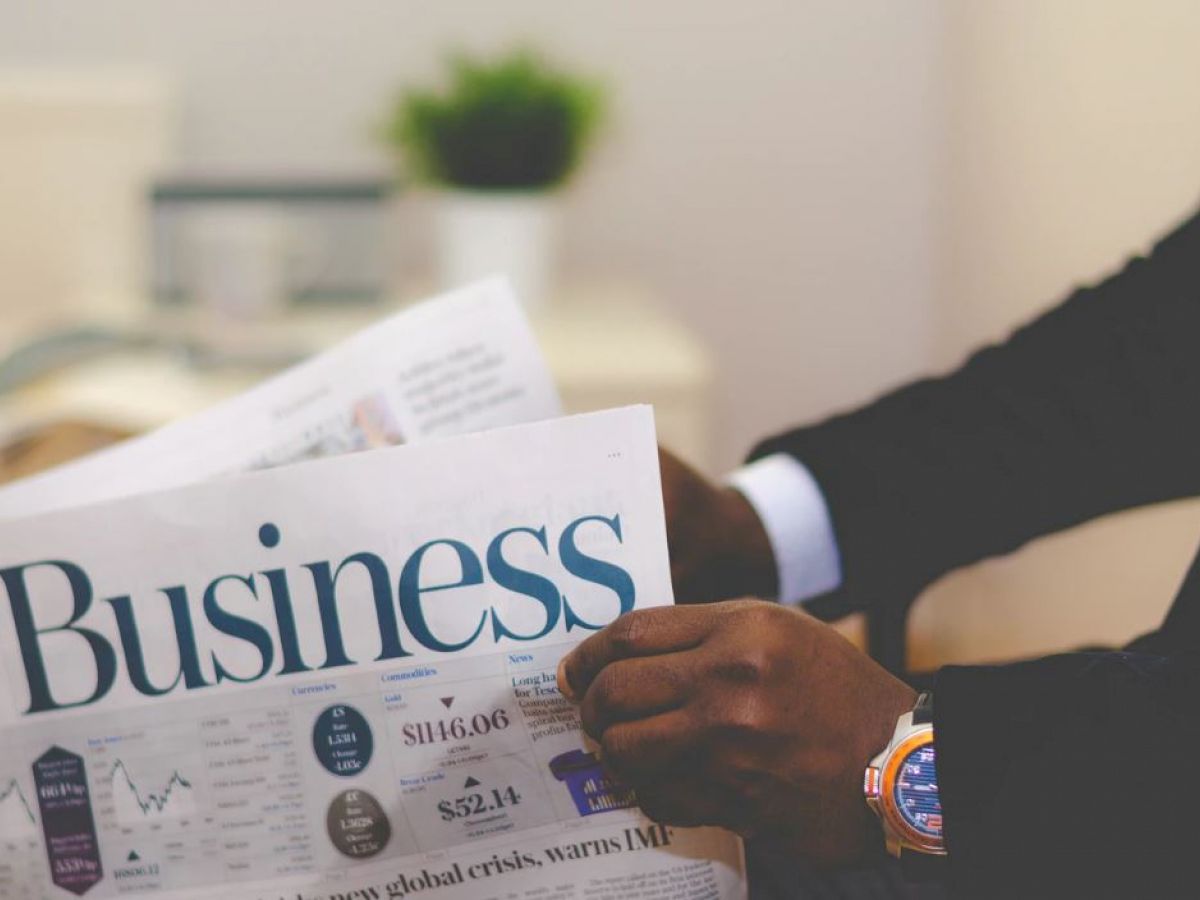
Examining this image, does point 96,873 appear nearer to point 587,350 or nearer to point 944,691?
point 944,691

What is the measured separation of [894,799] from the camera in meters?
0.46

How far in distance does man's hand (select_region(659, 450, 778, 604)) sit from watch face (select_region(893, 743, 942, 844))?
0.26 metres

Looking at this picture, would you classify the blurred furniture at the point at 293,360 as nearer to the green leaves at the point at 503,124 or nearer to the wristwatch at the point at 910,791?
the green leaves at the point at 503,124

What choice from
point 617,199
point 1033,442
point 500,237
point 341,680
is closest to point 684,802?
point 341,680

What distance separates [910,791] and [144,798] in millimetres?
301

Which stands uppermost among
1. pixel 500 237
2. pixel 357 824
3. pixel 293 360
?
pixel 500 237

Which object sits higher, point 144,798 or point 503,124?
point 503,124

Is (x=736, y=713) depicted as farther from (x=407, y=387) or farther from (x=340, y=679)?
(x=407, y=387)

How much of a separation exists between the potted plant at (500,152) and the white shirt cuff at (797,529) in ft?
2.84

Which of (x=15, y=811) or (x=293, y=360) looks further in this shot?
(x=293, y=360)

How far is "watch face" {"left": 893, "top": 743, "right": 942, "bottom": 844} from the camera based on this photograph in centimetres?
46

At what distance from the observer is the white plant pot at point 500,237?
1.57 meters

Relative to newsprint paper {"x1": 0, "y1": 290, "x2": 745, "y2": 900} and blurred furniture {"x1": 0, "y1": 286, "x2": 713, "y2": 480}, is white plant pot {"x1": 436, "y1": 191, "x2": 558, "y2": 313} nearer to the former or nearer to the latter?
blurred furniture {"x1": 0, "y1": 286, "x2": 713, "y2": 480}

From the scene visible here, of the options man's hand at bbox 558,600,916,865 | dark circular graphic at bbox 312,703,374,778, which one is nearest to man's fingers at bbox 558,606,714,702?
man's hand at bbox 558,600,916,865
